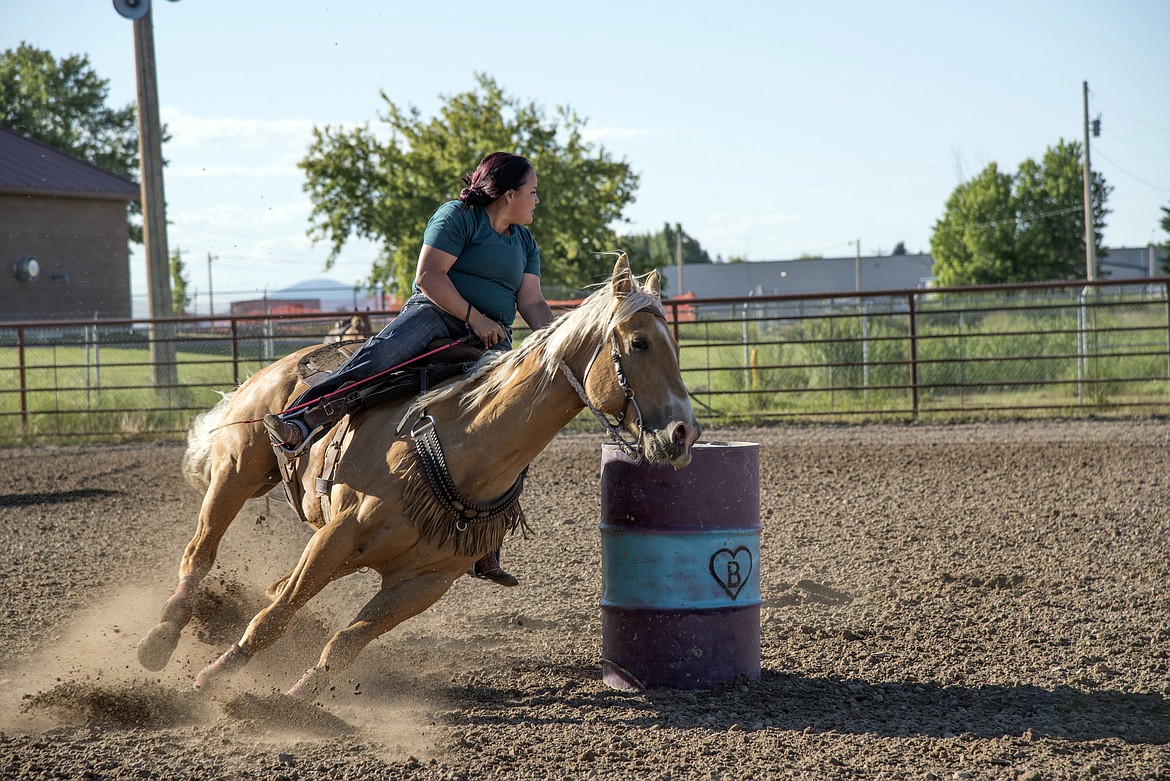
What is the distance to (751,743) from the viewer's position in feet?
11.0

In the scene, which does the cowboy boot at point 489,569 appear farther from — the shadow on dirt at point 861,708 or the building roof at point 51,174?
the building roof at point 51,174

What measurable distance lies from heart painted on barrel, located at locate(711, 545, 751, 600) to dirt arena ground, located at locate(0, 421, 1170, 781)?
38 cm

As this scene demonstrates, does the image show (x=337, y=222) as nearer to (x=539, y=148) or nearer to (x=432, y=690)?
(x=539, y=148)

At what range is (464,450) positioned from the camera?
3.50m

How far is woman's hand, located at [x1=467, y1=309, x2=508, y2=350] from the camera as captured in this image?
12.7ft

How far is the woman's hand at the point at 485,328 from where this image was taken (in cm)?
386

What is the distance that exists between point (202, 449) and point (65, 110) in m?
48.1

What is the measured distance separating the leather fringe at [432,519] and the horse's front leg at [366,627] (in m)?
0.19

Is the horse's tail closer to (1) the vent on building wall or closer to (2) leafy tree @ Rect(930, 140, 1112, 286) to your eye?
(1) the vent on building wall

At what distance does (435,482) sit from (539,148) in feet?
70.3

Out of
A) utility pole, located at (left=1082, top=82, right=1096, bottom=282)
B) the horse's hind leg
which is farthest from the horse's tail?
utility pole, located at (left=1082, top=82, right=1096, bottom=282)

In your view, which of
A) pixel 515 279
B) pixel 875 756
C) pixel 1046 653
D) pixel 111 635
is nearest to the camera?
pixel 875 756

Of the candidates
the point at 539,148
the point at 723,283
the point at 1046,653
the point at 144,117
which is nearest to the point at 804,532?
the point at 1046,653

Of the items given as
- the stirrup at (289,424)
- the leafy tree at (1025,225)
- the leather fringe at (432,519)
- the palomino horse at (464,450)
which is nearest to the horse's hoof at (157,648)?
the palomino horse at (464,450)
